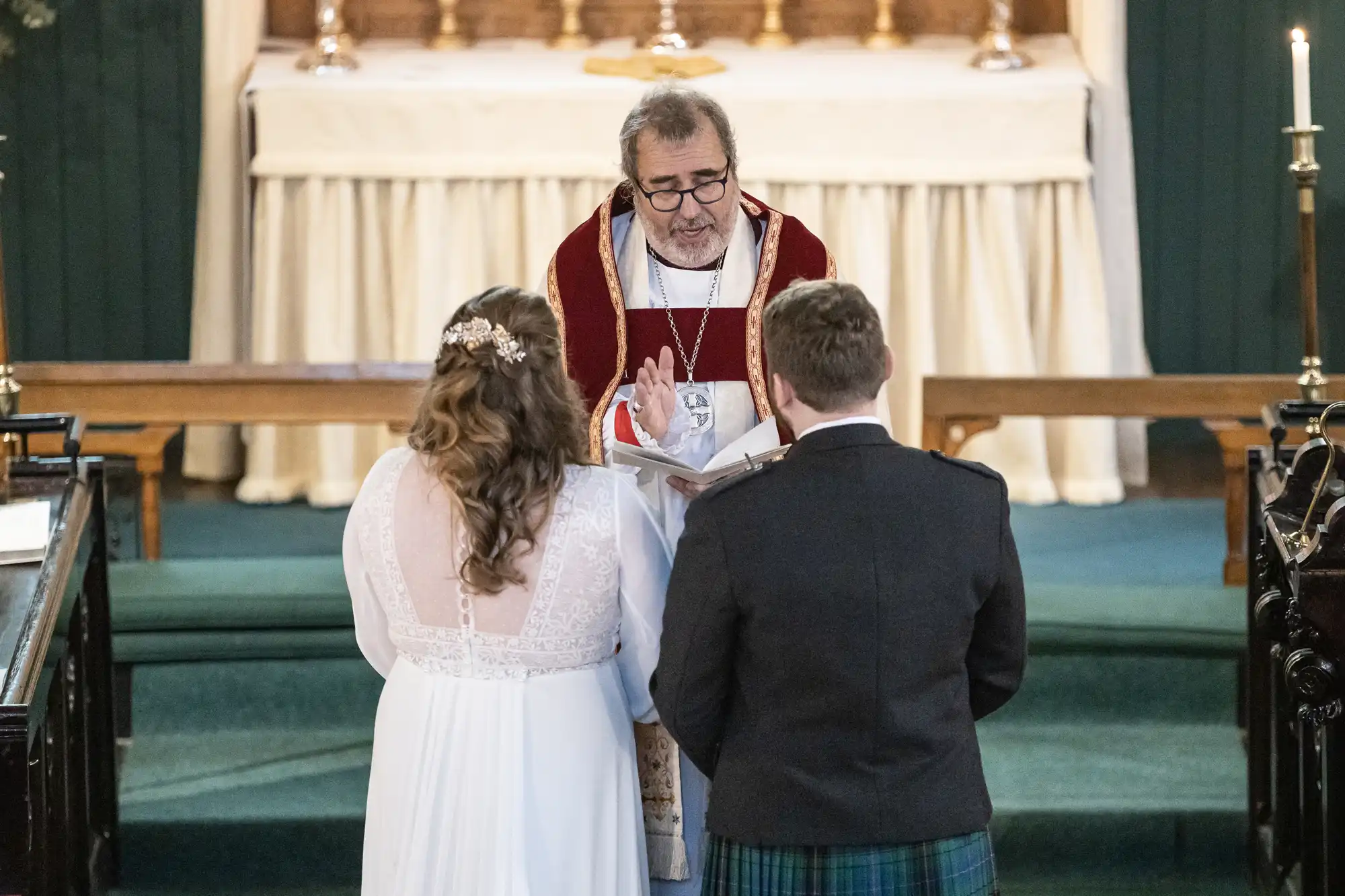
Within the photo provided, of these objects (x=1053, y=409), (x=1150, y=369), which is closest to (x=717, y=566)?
(x=1053, y=409)

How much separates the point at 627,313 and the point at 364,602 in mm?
972

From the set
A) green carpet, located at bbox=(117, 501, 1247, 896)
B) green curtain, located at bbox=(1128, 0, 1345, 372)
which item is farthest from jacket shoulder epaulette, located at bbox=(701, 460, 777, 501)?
green curtain, located at bbox=(1128, 0, 1345, 372)

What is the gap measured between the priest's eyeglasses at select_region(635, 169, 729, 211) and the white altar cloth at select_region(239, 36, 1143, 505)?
2.95 metres

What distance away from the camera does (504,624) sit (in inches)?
98.7

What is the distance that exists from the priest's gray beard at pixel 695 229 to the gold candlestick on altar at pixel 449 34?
12.5 ft

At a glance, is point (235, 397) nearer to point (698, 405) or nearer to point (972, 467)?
point (698, 405)

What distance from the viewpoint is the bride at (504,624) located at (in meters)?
2.43

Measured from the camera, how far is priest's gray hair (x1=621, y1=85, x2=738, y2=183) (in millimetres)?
3145

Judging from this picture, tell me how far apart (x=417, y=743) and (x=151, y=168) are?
510cm

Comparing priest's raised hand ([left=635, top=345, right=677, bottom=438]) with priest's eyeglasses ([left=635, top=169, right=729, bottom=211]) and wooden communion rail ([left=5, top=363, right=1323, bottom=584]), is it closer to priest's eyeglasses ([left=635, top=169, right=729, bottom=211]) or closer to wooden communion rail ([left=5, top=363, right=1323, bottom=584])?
priest's eyeglasses ([left=635, top=169, right=729, bottom=211])

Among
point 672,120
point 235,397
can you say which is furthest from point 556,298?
point 235,397

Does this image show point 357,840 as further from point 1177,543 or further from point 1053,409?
point 1177,543

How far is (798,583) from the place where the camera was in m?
2.23

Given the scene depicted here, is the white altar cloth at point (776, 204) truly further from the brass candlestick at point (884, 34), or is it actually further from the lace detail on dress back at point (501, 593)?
the lace detail on dress back at point (501, 593)
